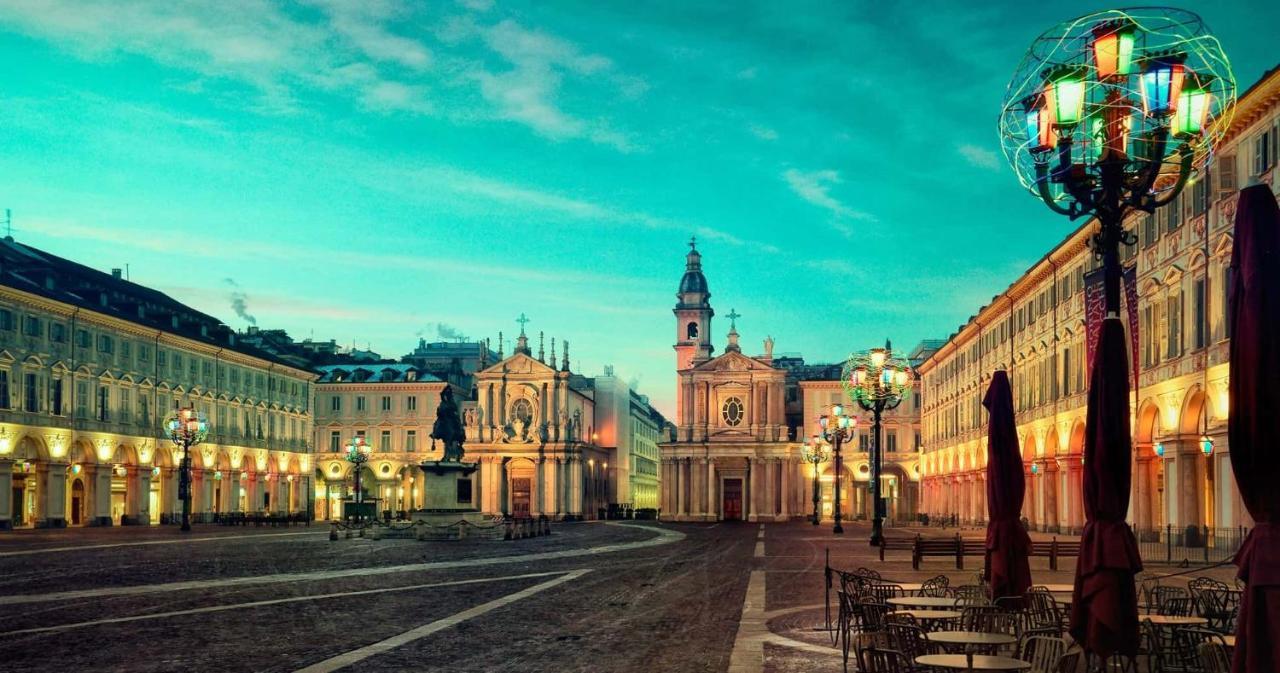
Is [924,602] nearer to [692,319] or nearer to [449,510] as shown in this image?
[449,510]

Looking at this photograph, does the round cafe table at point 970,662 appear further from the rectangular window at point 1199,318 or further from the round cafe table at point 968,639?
the rectangular window at point 1199,318

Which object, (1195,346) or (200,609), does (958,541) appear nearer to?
(1195,346)

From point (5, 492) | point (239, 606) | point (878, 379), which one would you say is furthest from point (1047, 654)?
point (5, 492)

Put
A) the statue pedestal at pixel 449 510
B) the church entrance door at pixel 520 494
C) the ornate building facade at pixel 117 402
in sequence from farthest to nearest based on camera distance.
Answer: the church entrance door at pixel 520 494, the ornate building facade at pixel 117 402, the statue pedestal at pixel 449 510

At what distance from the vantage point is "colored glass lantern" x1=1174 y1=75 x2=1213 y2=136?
16188 mm

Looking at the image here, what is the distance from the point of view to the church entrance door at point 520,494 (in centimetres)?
12469

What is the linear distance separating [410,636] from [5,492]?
54687 millimetres

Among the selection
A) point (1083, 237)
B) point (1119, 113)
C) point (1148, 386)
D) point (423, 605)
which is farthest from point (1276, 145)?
point (423, 605)

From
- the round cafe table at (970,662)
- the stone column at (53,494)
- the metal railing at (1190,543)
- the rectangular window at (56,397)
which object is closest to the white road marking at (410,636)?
the round cafe table at (970,662)

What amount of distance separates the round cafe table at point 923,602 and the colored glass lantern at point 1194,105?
701cm

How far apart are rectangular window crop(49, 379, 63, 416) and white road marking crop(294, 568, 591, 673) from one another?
5069 cm

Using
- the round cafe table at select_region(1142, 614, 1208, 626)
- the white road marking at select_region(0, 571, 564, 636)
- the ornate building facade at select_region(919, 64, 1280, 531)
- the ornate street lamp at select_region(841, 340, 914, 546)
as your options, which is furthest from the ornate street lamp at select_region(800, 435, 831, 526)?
the round cafe table at select_region(1142, 614, 1208, 626)

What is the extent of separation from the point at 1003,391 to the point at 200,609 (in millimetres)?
15451

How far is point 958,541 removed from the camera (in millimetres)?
35906
